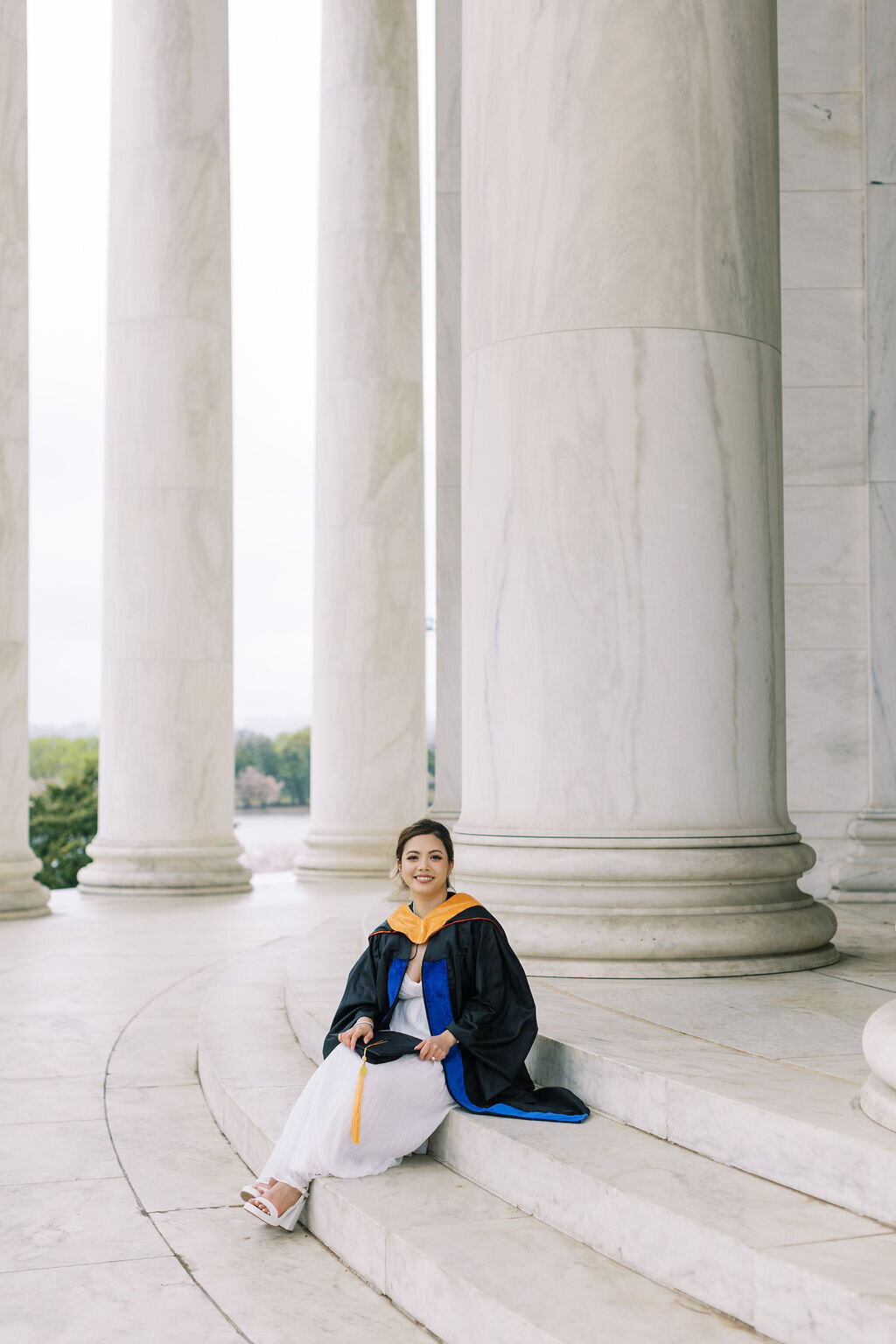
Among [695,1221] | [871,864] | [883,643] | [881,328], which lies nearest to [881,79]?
[881,328]

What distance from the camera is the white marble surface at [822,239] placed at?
607 feet

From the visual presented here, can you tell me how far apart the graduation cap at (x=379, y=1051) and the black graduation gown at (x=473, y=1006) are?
2.16 metres

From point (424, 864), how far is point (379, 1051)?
12756 mm

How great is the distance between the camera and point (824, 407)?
183125mm

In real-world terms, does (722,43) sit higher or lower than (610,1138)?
higher

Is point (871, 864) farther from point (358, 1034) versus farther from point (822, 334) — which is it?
point (358, 1034)

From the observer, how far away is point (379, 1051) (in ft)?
303

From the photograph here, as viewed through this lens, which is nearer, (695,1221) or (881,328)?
(695,1221)

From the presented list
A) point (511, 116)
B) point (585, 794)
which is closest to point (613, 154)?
point (511, 116)

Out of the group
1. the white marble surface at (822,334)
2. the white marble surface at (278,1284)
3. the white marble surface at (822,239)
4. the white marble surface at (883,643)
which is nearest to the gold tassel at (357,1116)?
the white marble surface at (278,1284)

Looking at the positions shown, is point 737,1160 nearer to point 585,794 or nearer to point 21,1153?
point 585,794

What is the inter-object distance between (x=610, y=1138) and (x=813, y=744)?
10299 centimetres

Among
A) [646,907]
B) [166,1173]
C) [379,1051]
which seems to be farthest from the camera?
[646,907]

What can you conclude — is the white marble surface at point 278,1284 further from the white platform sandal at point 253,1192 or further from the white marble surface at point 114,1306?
the white platform sandal at point 253,1192
